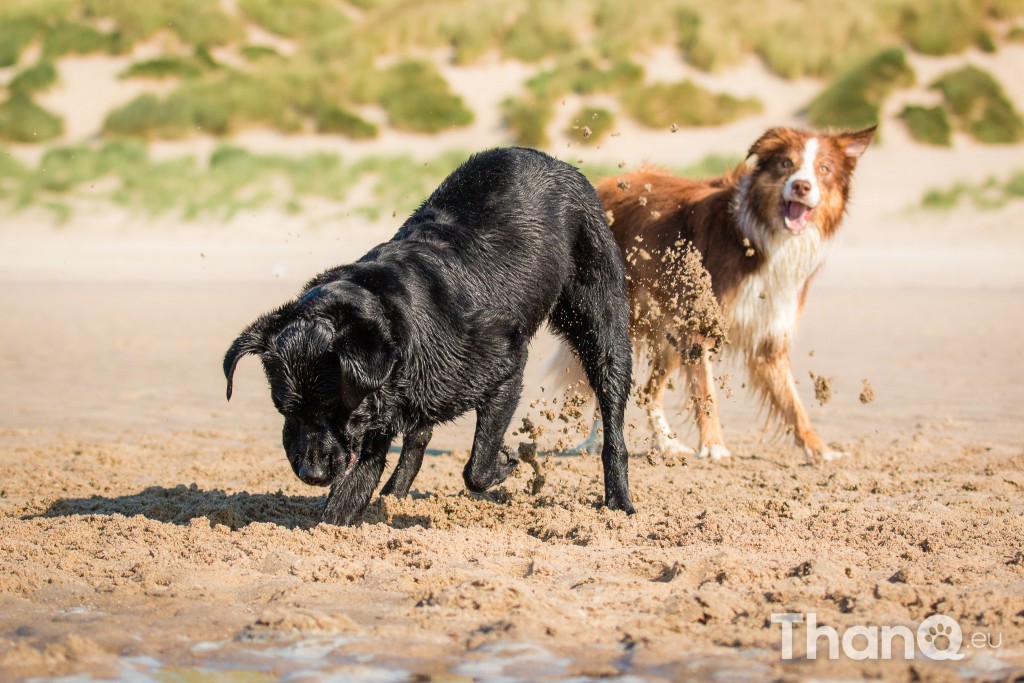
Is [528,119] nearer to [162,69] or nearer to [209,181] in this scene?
[209,181]

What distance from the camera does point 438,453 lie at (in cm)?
722

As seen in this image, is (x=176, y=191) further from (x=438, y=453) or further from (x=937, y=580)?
(x=937, y=580)

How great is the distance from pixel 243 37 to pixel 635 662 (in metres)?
23.5

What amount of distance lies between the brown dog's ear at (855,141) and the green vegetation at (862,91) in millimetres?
13054

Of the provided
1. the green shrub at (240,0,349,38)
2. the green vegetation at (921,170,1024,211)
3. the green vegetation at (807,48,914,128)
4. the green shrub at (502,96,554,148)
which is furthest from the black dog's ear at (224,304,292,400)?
the green shrub at (240,0,349,38)

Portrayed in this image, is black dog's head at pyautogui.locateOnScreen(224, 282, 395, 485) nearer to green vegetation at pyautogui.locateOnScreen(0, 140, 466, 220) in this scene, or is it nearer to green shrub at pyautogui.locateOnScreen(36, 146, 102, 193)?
green vegetation at pyautogui.locateOnScreen(0, 140, 466, 220)

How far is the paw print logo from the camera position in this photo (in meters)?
3.54

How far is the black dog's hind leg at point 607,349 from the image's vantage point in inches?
220

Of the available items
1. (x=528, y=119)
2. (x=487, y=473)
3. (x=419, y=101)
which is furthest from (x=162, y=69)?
(x=487, y=473)

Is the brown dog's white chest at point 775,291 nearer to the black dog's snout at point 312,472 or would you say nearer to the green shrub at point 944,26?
the black dog's snout at point 312,472

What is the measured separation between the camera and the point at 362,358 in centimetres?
434

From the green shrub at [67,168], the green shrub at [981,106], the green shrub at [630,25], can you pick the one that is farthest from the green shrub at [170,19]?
the green shrub at [981,106]

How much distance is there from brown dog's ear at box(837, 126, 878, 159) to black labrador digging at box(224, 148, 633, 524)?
6.28 feet

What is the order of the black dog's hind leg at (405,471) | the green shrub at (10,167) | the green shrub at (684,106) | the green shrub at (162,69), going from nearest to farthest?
the black dog's hind leg at (405,471) → the green shrub at (10,167) → the green shrub at (684,106) → the green shrub at (162,69)
